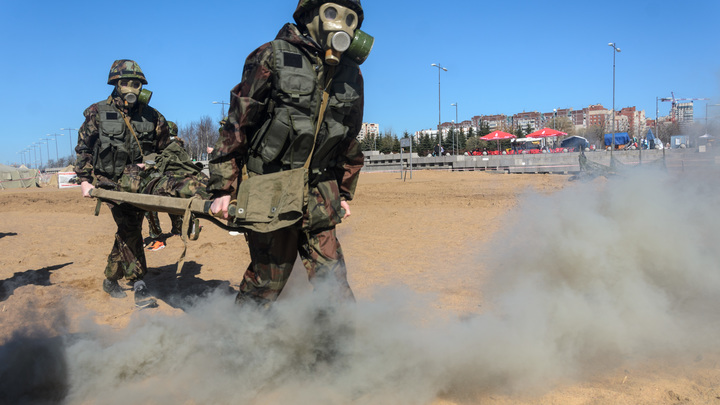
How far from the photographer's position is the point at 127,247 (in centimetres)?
482

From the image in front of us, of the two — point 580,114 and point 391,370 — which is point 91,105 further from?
point 580,114

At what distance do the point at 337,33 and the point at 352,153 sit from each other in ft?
2.59

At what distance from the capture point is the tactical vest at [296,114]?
9.29 ft

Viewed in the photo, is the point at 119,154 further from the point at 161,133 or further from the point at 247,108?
the point at 247,108

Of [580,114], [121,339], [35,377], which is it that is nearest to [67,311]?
[121,339]

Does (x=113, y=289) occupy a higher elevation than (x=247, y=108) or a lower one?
lower

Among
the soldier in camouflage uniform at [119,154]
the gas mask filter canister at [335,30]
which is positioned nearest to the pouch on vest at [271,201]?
the gas mask filter canister at [335,30]

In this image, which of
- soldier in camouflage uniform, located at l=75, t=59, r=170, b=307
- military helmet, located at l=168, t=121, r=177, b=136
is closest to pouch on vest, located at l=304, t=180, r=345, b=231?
soldier in camouflage uniform, located at l=75, t=59, r=170, b=307

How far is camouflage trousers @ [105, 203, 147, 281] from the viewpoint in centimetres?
479

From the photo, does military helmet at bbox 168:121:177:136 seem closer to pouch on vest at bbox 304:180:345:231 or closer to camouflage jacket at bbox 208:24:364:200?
camouflage jacket at bbox 208:24:364:200

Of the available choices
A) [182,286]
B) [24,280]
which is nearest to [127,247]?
[182,286]

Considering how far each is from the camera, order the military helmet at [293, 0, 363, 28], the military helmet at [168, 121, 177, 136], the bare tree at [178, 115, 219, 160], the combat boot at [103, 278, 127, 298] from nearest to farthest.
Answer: the military helmet at [293, 0, 363, 28] → the combat boot at [103, 278, 127, 298] → the military helmet at [168, 121, 177, 136] → the bare tree at [178, 115, 219, 160]

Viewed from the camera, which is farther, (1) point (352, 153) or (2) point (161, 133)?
(2) point (161, 133)

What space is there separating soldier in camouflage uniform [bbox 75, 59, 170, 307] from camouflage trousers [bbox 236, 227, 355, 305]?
2.17 meters
